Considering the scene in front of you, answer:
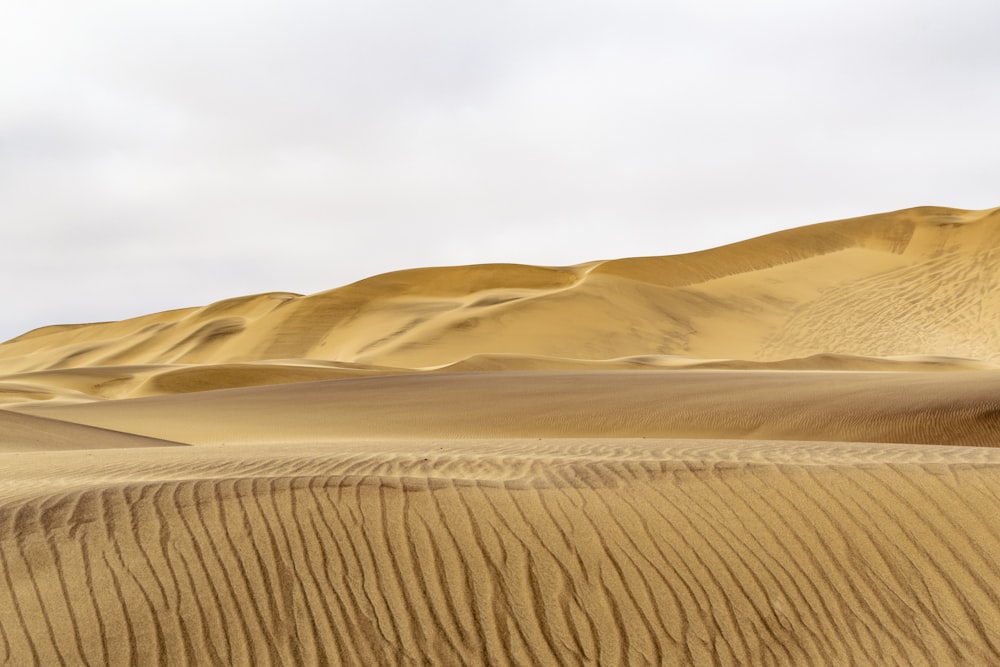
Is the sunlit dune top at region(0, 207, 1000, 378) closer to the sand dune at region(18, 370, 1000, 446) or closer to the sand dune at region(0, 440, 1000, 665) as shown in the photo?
the sand dune at region(18, 370, 1000, 446)

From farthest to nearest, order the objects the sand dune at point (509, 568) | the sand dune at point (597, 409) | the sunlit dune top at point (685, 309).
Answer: the sunlit dune top at point (685, 309) → the sand dune at point (597, 409) → the sand dune at point (509, 568)

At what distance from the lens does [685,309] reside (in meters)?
55.0

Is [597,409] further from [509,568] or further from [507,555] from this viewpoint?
[509,568]

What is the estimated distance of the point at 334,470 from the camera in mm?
7020

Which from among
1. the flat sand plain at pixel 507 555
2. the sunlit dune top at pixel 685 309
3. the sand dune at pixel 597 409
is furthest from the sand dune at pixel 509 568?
the sunlit dune top at pixel 685 309

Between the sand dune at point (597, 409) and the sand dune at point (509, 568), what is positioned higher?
the sand dune at point (509, 568)

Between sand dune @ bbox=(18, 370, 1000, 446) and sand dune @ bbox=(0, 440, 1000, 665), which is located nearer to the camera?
sand dune @ bbox=(0, 440, 1000, 665)

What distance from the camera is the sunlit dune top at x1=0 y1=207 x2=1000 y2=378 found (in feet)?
159

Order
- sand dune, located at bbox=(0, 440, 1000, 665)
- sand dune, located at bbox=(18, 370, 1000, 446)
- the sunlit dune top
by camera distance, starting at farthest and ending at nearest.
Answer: the sunlit dune top, sand dune, located at bbox=(18, 370, 1000, 446), sand dune, located at bbox=(0, 440, 1000, 665)

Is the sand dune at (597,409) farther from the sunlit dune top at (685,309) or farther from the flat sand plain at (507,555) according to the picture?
the sunlit dune top at (685,309)

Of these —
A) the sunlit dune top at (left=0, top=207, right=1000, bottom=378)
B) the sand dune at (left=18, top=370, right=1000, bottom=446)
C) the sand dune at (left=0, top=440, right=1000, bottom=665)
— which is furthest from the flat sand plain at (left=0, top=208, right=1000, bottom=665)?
Answer: the sunlit dune top at (left=0, top=207, right=1000, bottom=378)

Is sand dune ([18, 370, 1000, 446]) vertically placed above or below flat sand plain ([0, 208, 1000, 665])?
below

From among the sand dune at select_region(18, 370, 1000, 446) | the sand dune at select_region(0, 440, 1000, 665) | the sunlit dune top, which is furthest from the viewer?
the sunlit dune top

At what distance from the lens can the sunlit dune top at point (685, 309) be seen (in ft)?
159
